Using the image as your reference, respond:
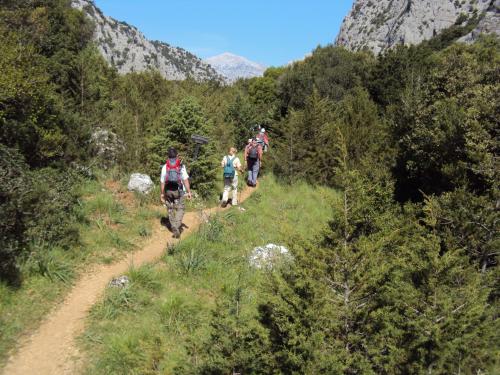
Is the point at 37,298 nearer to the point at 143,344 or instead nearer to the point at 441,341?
the point at 143,344

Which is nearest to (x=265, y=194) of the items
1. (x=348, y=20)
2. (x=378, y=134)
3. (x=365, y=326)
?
(x=378, y=134)

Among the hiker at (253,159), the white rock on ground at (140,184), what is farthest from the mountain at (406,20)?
the white rock on ground at (140,184)

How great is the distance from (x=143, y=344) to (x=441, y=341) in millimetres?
3762

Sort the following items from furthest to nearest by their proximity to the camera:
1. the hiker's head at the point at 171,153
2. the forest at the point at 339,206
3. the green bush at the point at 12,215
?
the hiker's head at the point at 171,153 → the green bush at the point at 12,215 → the forest at the point at 339,206

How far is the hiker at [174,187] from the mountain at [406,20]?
2007 inches

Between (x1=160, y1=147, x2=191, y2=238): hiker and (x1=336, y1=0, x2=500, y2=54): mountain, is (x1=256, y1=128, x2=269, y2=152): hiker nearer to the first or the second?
(x1=160, y1=147, x2=191, y2=238): hiker

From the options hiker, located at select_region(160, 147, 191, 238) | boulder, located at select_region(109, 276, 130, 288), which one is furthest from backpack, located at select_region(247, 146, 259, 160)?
boulder, located at select_region(109, 276, 130, 288)

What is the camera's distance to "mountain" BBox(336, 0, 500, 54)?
62562mm

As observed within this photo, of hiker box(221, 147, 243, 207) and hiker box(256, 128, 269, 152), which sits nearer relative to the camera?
hiker box(221, 147, 243, 207)

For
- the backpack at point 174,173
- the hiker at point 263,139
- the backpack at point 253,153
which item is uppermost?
the hiker at point 263,139

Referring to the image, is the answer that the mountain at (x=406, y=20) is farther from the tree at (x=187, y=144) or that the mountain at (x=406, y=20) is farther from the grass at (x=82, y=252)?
the grass at (x=82, y=252)

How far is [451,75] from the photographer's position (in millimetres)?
10727

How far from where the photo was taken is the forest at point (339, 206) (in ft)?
13.4

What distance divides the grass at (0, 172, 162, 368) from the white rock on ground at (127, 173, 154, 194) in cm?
27
